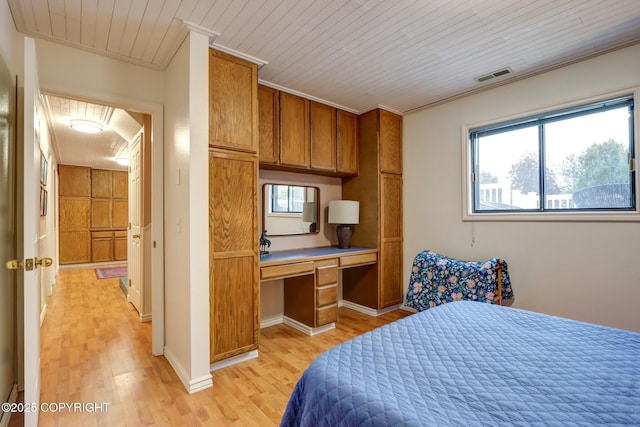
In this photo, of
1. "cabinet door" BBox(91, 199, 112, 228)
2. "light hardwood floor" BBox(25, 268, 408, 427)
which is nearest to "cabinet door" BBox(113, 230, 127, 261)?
"cabinet door" BBox(91, 199, 112, 228)

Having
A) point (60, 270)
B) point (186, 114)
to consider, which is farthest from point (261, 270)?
point (60, 270)

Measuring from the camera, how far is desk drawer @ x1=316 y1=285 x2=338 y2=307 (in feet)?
9.96

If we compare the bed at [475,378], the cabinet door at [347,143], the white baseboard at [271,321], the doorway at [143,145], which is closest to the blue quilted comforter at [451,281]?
the bed at [475,378]

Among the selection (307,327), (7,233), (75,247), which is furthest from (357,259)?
(75,247)

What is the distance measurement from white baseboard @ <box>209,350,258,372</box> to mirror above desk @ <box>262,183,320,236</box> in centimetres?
122

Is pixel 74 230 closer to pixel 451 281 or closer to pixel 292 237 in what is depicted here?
pixel 292 237

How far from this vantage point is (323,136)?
3400 millimetres

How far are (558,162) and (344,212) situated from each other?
2.05 m

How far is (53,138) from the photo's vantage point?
4797 mm

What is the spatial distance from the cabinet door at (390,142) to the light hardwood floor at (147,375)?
5.83ft

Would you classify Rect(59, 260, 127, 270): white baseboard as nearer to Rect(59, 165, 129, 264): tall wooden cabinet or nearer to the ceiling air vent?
Rect(59, 165, 129, 264): tall wooden cabinet
